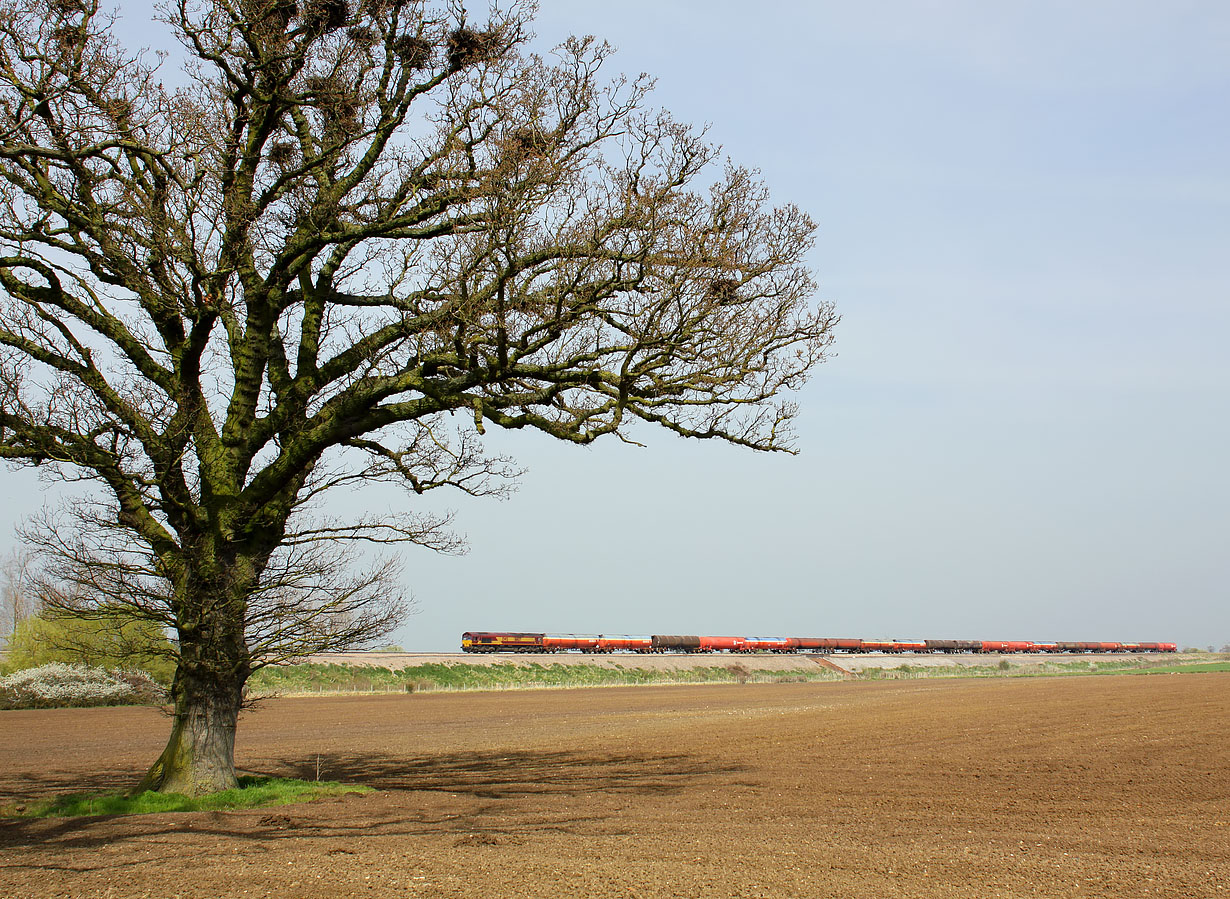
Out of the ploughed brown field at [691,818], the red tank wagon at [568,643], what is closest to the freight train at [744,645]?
the red tank wagon at [568,643]

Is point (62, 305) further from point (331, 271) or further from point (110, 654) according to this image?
point (110, 654)

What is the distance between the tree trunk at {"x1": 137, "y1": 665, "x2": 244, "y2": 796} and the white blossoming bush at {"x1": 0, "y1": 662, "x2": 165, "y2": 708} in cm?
3706

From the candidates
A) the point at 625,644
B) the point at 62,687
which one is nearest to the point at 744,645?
the point at 625,644

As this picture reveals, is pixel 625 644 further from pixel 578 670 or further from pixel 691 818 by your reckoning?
pixel 691 818

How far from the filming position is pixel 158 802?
1266cm

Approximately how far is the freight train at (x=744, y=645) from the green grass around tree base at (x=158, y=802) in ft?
245

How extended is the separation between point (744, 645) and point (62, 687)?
74.5m

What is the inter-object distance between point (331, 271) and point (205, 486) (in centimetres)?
393

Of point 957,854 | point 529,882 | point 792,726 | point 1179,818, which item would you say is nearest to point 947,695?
point 792,726

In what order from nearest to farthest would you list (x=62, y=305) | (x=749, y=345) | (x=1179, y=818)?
(x=1179, y=818)
(x=62, y=305)
(x=749, y=345)

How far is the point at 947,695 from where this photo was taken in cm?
4600

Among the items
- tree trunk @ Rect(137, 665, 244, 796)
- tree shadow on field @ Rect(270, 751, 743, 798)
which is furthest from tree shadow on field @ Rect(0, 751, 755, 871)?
tree trunk @ Rect(137, 665, 244, 796)

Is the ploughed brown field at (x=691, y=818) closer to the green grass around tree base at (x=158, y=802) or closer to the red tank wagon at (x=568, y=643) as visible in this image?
the green grass around tree base at (x=158, y=802)

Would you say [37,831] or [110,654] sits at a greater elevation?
[110,654]
